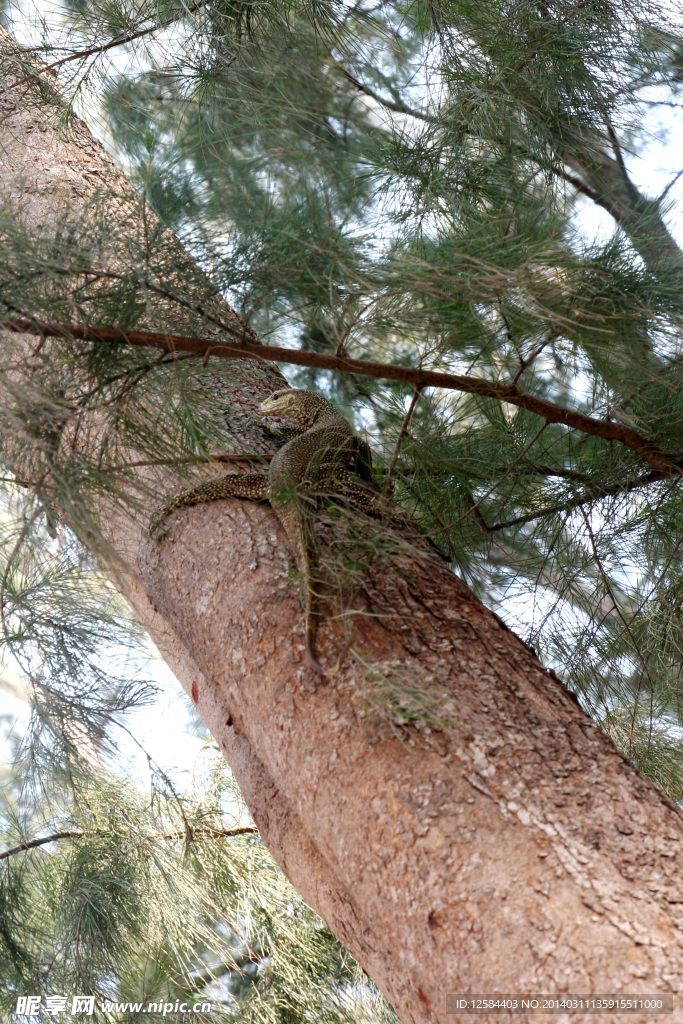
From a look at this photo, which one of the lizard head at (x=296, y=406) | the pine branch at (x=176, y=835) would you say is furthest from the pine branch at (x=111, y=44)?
the pine branch at (x=176, y=835)

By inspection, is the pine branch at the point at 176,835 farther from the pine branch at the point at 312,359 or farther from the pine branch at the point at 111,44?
the pine branch at the point at 111,44

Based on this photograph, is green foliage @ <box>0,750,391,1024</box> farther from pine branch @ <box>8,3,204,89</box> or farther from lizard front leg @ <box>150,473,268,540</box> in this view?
pine branch @ <box>8,3,204,89</box>

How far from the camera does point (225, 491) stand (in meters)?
1.59

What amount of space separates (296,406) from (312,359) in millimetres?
504

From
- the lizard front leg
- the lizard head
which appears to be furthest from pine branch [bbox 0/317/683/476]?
the lizard head

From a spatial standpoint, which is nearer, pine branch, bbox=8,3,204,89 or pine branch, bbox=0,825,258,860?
pine branch, bbox=8,3,204,89

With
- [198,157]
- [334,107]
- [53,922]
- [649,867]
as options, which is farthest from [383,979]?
[334,107]

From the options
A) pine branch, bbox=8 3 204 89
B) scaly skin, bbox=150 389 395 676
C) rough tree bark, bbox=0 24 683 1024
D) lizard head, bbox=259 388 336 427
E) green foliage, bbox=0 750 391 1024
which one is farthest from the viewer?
green foliage, bbox=0 750 391 1024

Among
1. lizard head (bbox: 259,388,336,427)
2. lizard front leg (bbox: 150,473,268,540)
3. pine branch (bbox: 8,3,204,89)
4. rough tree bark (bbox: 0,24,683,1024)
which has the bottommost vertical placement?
rough tree bark (bbox: 0,24,683,1024)

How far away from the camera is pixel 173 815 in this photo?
2.35m

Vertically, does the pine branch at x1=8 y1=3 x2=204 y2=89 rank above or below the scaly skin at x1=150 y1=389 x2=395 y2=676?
above

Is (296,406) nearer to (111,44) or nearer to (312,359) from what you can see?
(312,359)

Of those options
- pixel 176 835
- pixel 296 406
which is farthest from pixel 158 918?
pixel 296 406

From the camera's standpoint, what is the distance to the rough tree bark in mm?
976
